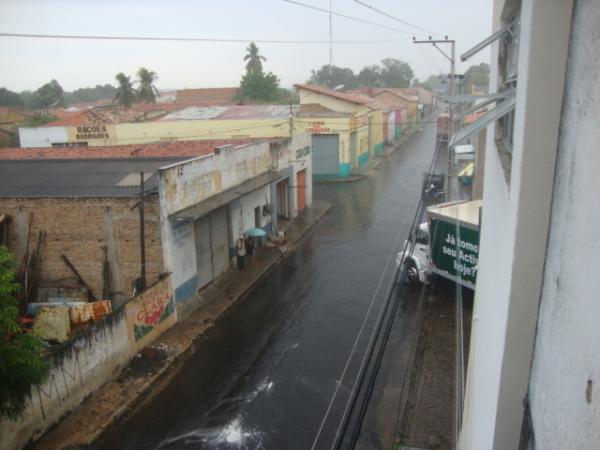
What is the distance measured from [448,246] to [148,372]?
27.2 feet

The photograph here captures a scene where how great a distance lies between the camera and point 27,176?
1691 cm

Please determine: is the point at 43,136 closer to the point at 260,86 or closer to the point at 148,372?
the point at 148,372

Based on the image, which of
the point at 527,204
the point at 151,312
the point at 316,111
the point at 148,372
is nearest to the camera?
the point at 527,204

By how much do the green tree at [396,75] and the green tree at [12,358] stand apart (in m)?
111

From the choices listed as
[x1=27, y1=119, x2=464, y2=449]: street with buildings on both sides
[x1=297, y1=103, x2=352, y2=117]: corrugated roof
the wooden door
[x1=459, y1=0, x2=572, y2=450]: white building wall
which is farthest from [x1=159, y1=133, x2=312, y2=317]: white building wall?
[x1=297, y1=103, x2=352, y2=117]: corrugated roof

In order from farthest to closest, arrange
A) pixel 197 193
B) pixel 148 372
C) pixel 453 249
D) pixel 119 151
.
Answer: pixel 119 151
pixel 197 193
pixel 453 249
pixel 148 372

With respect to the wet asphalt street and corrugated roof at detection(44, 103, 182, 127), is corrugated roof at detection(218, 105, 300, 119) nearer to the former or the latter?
corrugated roof at detection(44, 103, 182, 127)

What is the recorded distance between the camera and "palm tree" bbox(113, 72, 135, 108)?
54156mm

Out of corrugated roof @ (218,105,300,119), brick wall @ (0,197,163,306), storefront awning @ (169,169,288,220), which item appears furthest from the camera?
corrugated roof @ (218,105,300,119)

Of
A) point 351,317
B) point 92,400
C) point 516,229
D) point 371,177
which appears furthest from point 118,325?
point 371,177

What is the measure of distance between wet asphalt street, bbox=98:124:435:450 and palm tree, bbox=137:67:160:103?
141 ft

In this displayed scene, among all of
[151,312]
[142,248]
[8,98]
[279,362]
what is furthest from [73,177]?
[8,98]

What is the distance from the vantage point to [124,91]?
54438 millimetres

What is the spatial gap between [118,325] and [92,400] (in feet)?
5.23
